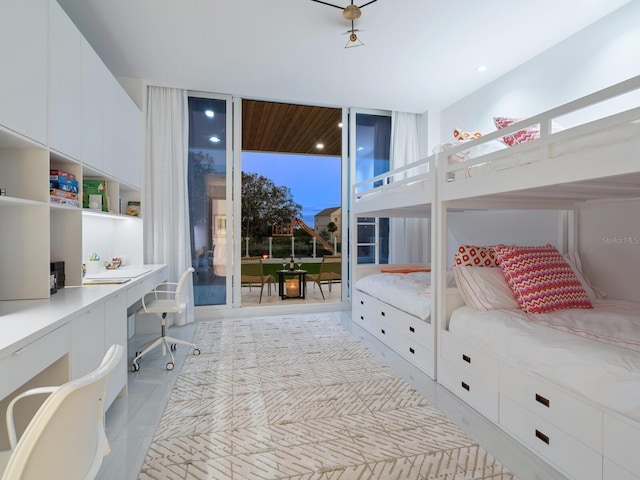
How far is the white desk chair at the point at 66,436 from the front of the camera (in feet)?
2.10

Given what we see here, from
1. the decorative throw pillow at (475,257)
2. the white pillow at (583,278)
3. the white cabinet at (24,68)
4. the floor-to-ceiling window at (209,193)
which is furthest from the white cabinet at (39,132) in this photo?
the white pillow at (583,278)

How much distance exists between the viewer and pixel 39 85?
170 cm

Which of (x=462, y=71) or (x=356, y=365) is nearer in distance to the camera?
(x=356, y=365)

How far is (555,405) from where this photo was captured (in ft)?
4.96

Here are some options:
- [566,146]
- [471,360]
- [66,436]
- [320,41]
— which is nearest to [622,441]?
[471,360]

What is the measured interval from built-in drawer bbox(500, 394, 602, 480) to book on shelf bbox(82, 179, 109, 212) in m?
3.10

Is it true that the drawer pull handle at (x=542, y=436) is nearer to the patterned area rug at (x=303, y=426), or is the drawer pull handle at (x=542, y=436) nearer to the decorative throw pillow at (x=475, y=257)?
the patterned area rug at (x=303, y=426)

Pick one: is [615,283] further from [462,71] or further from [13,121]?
[13,121]

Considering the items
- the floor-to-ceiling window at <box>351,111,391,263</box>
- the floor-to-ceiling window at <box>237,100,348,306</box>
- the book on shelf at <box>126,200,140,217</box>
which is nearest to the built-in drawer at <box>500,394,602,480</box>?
the floor-to-ceiling window at <box>351,111,391,263</box>

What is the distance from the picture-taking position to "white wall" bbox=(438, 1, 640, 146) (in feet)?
8.13

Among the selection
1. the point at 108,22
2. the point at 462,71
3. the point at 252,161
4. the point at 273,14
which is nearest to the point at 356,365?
the point at 273,14

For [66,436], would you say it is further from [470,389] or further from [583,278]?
[583,278]

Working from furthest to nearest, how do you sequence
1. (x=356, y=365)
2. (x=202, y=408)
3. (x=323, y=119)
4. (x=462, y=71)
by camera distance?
(x=323, y=119), (x=462, y=71), (x=356, y=365), (x=202, y=408)

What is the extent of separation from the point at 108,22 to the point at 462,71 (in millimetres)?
3328
